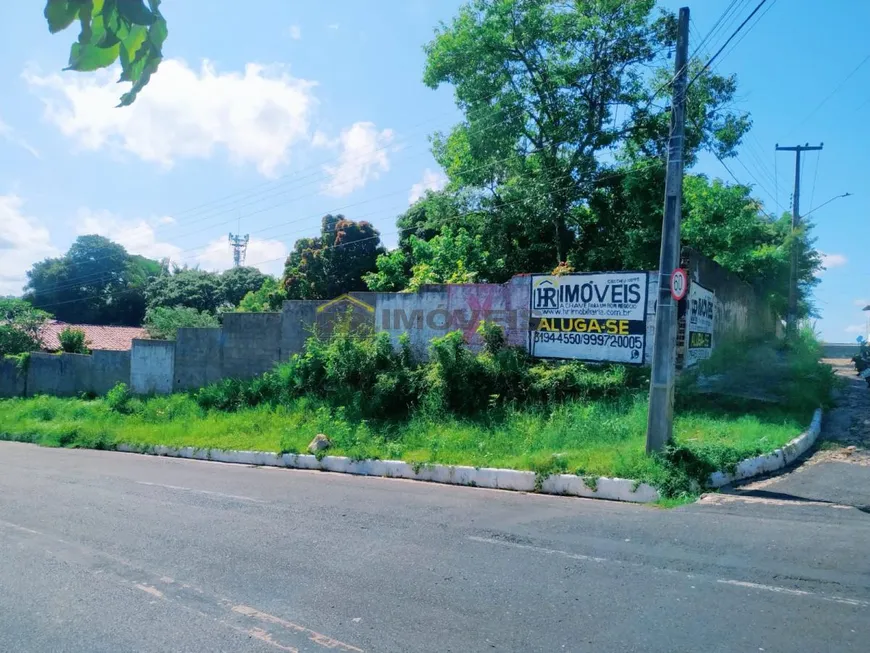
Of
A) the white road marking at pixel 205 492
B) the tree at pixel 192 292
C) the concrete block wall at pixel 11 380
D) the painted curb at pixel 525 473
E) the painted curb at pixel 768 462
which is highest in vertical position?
the tree at pixel 192 292

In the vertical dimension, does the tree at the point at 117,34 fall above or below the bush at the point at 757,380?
above

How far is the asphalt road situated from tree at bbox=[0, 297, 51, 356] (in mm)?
25645

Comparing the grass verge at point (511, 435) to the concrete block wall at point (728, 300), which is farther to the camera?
the concrete block wall at point (728, 300)

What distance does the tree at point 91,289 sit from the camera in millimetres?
50438

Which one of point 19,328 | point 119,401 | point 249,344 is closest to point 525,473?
point 249,344

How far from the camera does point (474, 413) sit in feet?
43.2

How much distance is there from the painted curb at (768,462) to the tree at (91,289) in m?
49.7

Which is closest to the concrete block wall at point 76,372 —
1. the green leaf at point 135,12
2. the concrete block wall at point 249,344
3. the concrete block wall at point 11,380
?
the concrete block wall at point 11,380

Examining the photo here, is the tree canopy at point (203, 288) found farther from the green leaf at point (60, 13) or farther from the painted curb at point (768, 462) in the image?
the green leaf at point (60, 13)

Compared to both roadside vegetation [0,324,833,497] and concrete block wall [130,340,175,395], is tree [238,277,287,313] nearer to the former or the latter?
concrete block wall [130,340,175,395]

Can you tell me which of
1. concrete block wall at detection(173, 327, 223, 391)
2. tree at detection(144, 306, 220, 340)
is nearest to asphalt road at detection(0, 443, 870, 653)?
concrete block wall at detection(173, 327, 223, 391)

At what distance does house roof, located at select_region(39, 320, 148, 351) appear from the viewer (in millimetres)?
32784

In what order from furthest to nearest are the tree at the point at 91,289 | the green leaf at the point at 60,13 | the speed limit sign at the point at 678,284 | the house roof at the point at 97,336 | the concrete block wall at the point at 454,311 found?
the tree at the point at 91,289
the house roof at the point at 97,336
the concrete block wall at the point at 454,311
the speed limit sign at the point at 678,284
the green leaf at the point at 60,13

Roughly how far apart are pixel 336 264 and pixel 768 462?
2823 centimetres
